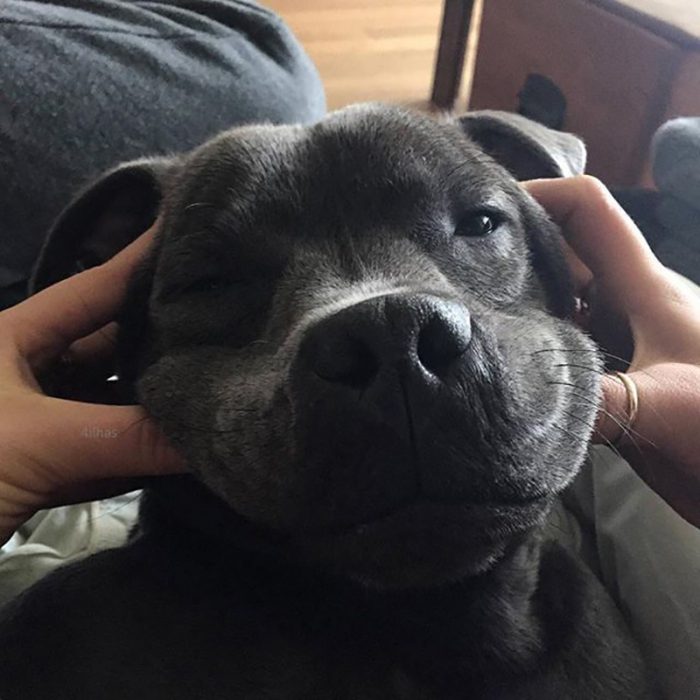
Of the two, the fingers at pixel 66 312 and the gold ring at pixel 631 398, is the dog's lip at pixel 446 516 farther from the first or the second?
the fingers at pixel 66 312

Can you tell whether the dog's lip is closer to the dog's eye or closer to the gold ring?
the gold ring

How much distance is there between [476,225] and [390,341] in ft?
1.38

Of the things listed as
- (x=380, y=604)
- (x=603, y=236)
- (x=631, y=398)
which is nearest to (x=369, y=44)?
(x=603, y=236)

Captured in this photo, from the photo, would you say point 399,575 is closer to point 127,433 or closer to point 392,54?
point 127,433

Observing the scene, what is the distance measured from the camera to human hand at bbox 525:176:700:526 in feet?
3.52

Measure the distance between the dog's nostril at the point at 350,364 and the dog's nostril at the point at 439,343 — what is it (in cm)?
4

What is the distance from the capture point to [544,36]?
8.68ft

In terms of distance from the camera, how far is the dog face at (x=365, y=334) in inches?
30.7

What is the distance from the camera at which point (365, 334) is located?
30.7 inches

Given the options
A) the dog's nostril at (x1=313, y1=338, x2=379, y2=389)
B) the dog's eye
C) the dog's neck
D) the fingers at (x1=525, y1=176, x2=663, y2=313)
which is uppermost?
the dog's nostril at (x1=313, y1=338, x2=379, y2=389)

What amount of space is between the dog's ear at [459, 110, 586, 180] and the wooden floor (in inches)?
79.4

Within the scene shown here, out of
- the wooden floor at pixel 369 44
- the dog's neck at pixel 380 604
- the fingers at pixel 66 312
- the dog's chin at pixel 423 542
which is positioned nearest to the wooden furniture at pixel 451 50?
the wooden floor at pixel 369 44

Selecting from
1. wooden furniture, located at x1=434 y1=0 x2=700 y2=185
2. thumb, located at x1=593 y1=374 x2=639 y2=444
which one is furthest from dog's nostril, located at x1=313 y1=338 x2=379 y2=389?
wooden furniture, located at x1=434 y1=0 x2=700 y2=185

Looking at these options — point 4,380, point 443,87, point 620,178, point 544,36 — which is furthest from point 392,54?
point 4,380
